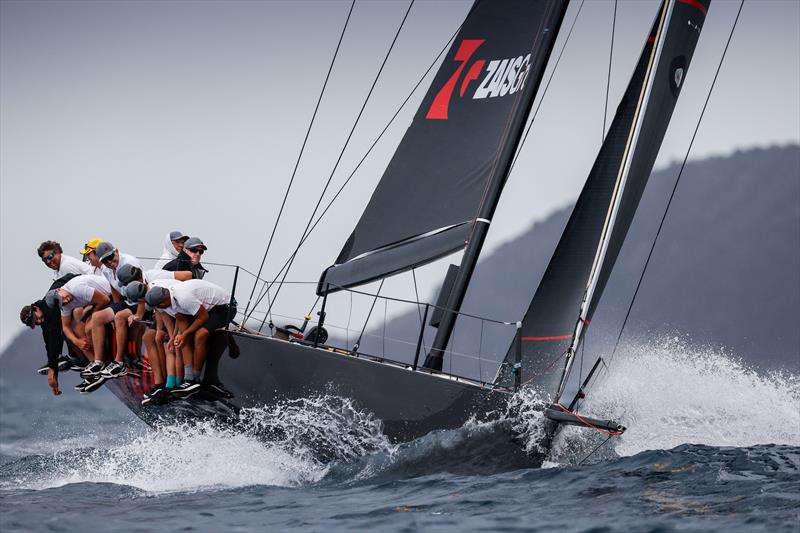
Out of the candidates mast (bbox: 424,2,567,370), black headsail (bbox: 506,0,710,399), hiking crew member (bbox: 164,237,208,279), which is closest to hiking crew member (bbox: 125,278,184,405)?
hiking crew member (bbox: 164,237,208,279)

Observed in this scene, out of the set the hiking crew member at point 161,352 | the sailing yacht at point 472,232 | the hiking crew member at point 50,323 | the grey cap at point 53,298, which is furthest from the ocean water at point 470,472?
the grey cap at point 53,298

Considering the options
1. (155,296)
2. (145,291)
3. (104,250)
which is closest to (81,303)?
(104,250)

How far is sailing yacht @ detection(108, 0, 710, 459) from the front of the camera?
7037 millimetres

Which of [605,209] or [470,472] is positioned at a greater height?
[605,209]

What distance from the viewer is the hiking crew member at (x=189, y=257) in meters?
7.93

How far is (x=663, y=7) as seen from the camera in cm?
798

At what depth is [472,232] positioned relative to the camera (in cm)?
793

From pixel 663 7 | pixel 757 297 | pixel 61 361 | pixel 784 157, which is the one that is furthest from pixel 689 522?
pixel 784 157

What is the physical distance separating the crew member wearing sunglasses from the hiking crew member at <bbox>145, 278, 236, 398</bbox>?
983 millimetres

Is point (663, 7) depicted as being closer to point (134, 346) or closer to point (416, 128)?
point (416, 128)

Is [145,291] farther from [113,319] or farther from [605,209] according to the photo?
[605,209]

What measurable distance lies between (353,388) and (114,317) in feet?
8.23

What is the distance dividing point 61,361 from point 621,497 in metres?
5.40

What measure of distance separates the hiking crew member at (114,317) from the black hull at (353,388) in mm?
807
